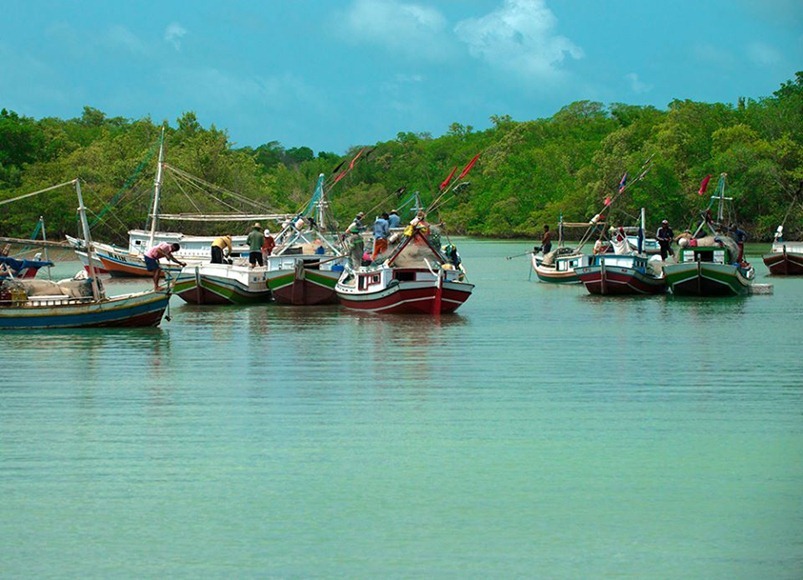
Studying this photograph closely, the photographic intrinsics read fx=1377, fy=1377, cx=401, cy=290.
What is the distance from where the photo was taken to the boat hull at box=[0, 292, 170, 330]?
109ft

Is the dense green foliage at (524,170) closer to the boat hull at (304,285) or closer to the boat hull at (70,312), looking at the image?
the boat hull at (304,285)

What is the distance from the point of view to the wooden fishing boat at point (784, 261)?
65062 millimetres

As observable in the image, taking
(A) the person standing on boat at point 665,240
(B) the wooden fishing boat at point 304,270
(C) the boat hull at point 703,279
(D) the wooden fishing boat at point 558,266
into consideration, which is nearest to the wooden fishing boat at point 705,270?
(C) the boat hull at point 703,279

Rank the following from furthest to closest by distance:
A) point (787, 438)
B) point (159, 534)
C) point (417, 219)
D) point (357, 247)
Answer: point (357, 247) < point (417, 219) < point (787, 438) < point (159, 534)

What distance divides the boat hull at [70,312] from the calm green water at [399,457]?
368mm

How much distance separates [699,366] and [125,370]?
39.4 feet

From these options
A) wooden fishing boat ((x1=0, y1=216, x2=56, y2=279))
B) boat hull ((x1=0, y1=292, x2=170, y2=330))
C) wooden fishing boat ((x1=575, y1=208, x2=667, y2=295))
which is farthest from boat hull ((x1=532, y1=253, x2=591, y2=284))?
boat hull ((x1=0, y1=292, x2=170, y2=330))

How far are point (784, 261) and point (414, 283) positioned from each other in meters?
30.9

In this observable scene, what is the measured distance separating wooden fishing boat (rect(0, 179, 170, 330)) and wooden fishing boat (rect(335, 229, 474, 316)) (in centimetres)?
778

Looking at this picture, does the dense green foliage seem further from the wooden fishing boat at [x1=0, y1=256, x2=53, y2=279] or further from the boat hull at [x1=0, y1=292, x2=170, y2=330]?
the boat hull at [x1=0, y1=292, x2=170, y2=330]

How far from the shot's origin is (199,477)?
1772cm

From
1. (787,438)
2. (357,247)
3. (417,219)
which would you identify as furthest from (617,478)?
(357,247)

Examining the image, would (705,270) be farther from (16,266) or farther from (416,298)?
(16,266)

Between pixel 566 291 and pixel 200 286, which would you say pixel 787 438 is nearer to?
pixel 200 286
